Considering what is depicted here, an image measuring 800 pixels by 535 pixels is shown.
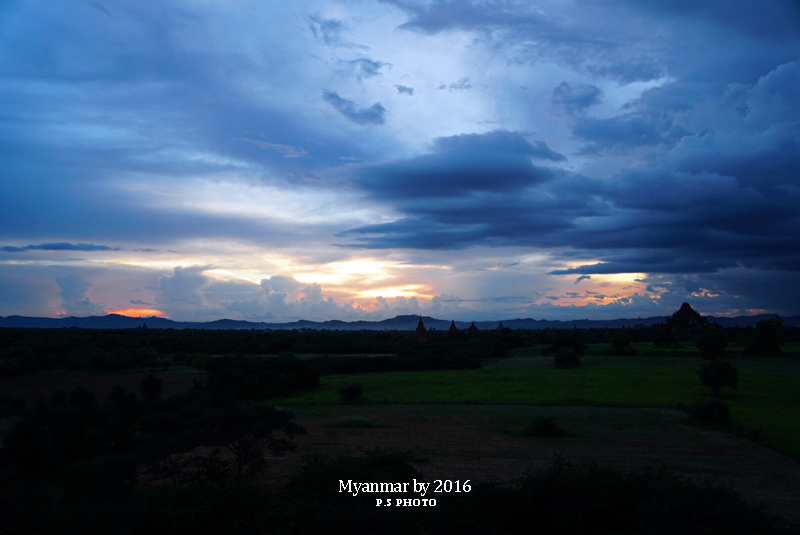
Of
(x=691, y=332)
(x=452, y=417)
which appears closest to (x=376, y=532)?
(x=452, y=417)

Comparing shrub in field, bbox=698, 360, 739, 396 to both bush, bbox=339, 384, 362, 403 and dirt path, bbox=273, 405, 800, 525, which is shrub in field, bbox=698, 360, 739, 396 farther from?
bush, bbox=339, 384, 362, 403

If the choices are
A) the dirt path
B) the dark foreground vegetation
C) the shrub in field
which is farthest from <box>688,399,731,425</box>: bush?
the shrub in field

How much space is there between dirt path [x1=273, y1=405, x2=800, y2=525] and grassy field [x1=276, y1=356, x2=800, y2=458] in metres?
2.65

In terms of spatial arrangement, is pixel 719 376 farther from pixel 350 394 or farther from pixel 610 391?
pixel 350 394

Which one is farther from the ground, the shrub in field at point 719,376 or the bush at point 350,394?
the shrub in field at point 719,376

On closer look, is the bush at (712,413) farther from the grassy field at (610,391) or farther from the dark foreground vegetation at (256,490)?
the grassy field at (610,391)

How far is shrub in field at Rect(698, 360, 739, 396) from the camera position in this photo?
1284 inches

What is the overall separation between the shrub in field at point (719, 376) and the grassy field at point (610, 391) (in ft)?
2.83

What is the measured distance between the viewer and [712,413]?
24688mm

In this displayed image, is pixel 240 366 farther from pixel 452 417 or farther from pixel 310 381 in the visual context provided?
pixel 452 417

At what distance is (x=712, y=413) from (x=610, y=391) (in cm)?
1116

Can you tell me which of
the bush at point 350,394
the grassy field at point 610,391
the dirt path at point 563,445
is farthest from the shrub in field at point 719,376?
the bush at point 350,394

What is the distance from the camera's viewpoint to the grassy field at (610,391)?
83.6 feet

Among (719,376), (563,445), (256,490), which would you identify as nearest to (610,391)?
(719,376)
